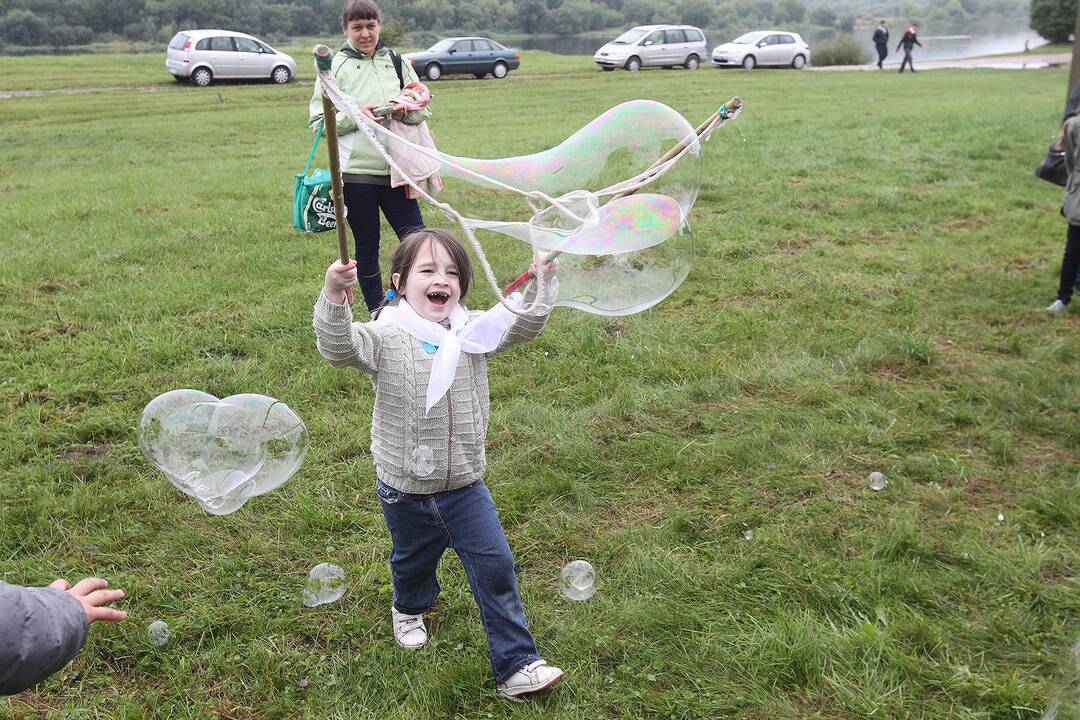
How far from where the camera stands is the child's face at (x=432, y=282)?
8.60ft

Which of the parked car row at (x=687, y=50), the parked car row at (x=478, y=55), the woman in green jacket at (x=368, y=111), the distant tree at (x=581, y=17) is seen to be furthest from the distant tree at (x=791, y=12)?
the woman in green jacket at (x=368, y=111)

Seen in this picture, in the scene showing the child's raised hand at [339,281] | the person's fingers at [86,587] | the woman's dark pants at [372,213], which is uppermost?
the child's raised hand at [339,281]

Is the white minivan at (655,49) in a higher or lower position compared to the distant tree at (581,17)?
lower

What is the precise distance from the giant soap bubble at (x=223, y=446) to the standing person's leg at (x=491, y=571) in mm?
689

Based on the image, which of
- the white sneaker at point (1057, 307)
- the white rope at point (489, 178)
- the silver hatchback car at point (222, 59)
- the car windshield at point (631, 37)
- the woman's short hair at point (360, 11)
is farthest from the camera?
the car windshield at point (631, 37)

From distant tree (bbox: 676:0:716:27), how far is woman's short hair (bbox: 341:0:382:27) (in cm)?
9518

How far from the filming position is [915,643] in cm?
290

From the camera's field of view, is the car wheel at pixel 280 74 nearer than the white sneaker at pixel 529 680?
No

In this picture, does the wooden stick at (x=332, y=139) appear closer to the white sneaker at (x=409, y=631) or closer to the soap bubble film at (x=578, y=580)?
the white sneaker at (x=409, y=631)

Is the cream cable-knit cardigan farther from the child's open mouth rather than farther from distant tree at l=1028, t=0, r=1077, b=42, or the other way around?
distant tree at l=1028, t=0, r=1077, b=42

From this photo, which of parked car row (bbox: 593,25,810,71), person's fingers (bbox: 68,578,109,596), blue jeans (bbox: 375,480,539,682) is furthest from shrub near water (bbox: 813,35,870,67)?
person's fingers (bbox: 68,578,109,596)

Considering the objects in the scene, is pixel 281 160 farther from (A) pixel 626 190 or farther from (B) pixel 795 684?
(B) pixel 795 684

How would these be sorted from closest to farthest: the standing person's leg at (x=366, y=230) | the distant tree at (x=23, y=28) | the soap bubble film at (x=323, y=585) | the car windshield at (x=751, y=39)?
the soap bubble film at (x=323, y=585) → the standing person's leg at (x=366, y=230) → the car windshield at (x=751, y=39) → the distant tree at (x=23, y=28)

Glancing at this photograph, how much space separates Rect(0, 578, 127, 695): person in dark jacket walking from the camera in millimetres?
1726
